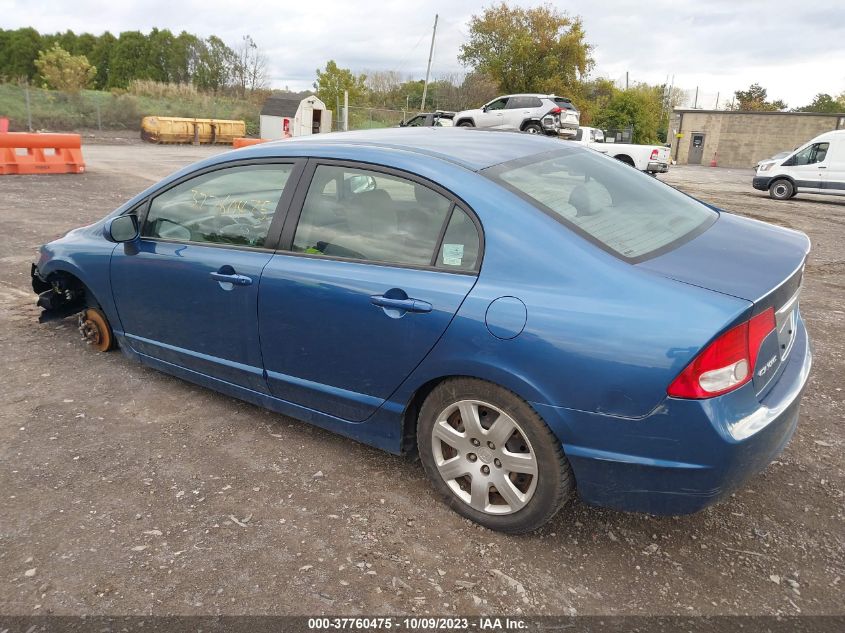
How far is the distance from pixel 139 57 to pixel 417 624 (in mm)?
70775

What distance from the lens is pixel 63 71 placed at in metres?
42.6

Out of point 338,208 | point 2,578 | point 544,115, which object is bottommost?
point 2,578

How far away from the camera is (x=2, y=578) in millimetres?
2320

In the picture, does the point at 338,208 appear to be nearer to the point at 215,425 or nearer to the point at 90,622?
the point at 215,425

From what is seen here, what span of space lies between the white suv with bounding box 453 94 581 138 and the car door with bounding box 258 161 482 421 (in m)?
21.2

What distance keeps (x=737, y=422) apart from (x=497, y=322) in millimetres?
892

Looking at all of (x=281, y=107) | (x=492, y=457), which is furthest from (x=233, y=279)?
(x=281, y=107)

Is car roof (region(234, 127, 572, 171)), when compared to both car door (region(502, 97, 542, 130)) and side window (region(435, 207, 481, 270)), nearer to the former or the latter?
side window (region(435, 207, 481, 270))

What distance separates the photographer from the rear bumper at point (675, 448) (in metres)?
2.08

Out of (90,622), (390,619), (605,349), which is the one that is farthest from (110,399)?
(605,349)

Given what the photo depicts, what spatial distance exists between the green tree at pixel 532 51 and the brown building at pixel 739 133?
868 centimetres

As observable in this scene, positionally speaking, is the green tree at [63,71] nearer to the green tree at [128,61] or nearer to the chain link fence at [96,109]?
the chain link fence at [96,109]

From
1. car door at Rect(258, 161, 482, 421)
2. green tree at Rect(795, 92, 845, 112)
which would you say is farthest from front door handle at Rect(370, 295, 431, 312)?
green tree at Rect(795, 92, 845, 112)

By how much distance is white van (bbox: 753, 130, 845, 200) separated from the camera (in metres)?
17.6
